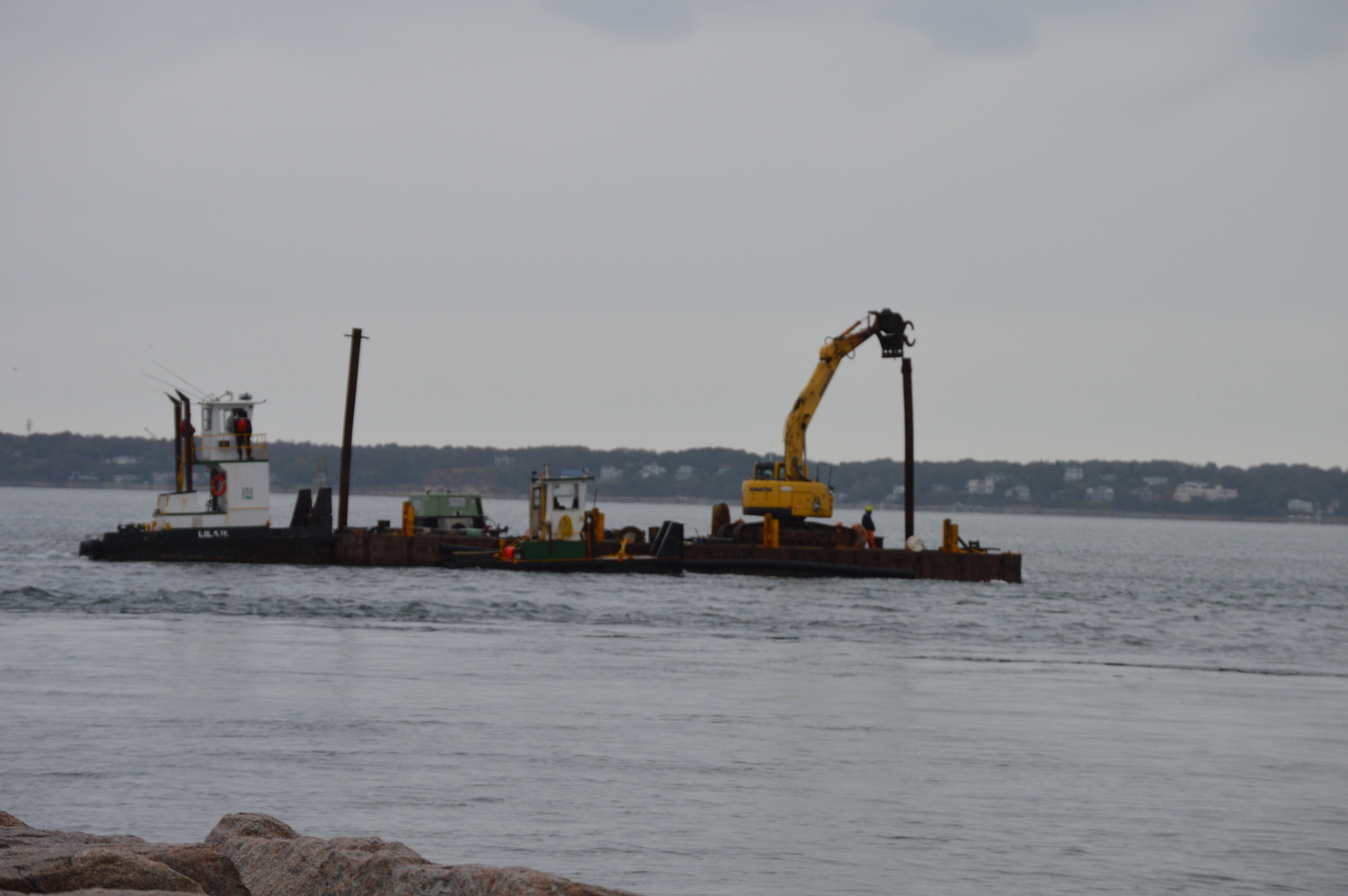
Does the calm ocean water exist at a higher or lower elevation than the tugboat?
lower

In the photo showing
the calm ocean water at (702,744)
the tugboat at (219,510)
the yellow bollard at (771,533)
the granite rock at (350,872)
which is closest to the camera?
the granite rock at (350,872)

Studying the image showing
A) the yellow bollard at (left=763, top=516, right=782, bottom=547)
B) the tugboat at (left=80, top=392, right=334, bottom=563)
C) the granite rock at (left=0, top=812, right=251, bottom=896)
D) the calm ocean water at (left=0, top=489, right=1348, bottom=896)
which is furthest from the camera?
the yellow bollard at (left=763, top=516, right=782, bottom=547)

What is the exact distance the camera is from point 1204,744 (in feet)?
47.4

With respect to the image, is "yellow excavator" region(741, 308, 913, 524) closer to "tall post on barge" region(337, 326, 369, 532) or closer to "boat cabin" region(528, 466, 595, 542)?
"boat cabin" region(528, 466, 595, 542)

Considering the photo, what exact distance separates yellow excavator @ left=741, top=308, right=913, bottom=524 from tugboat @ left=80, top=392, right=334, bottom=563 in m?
14.1

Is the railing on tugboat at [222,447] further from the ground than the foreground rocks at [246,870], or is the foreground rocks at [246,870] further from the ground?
the railing on tugboat at [222,447]

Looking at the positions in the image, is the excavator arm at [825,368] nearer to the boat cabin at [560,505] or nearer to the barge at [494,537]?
the barge at [494,537]

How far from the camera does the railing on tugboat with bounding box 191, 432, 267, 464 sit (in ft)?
136

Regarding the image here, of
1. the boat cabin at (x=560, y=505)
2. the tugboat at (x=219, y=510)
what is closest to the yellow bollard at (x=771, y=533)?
the boat cabin at (x=560, y=505)

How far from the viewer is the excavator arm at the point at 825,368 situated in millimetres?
45344

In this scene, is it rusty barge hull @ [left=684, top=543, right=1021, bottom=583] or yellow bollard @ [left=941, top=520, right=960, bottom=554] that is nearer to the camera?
rusty barge hull @ [left=684, top=543, right=1021, bottom=583]

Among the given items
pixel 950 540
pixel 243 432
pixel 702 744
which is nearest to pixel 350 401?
pixel 243 432

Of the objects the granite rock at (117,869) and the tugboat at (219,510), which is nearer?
the granite rock at (117,869)

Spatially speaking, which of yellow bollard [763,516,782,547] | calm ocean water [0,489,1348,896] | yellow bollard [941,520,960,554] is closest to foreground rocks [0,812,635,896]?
calm ocean water [0,489,1348,896]
